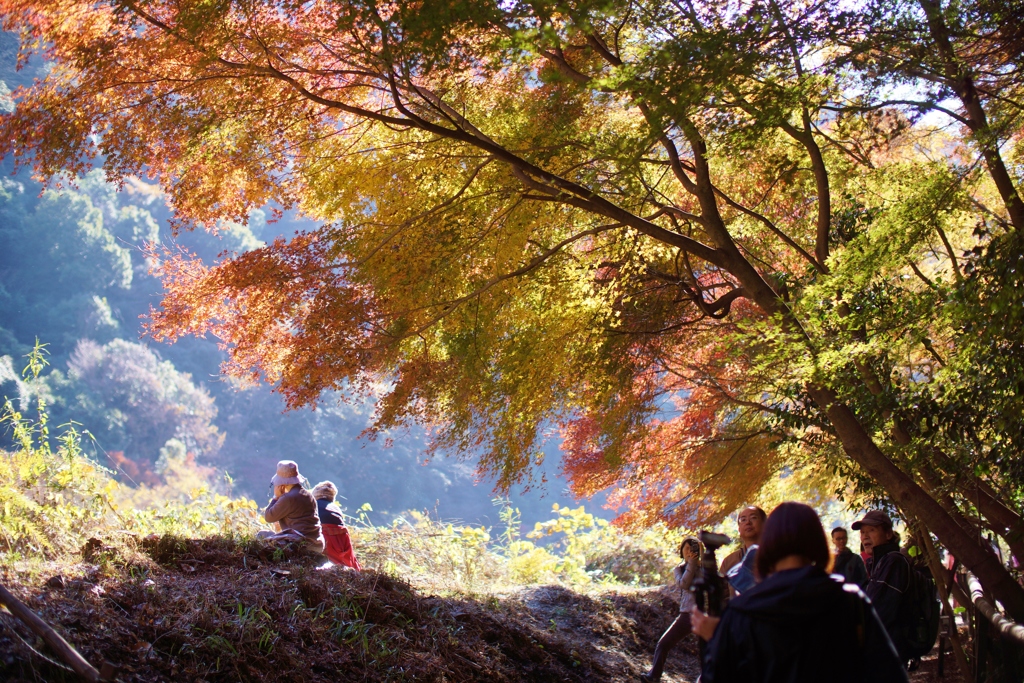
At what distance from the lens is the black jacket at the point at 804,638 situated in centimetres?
200

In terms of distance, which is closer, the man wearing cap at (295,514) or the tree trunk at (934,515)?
the tree trunk at (934,515)

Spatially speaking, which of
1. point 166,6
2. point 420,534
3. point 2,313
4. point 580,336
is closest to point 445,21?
point 166,6

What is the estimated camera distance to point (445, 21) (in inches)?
181

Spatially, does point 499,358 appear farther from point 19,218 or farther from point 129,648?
point 19,218

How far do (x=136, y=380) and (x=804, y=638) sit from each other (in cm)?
3967

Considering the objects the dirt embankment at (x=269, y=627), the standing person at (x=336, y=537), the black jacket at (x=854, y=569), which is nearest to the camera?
the dirt embankment at (x=269, y=627)

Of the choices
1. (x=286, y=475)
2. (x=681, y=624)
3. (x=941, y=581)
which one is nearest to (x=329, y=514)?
(x=286, y=475)

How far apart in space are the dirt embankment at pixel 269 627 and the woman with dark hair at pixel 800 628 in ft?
8.51

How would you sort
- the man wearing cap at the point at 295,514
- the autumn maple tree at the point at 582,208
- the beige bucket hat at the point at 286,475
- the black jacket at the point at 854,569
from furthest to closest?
the beige bucket hat at the point at 286,475
the man wearing cap at the point at 295,514
the black jacket at the point at 854,569
the autumn maple tree at the point at 582,208

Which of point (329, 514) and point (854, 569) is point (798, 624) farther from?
point (329, 514)

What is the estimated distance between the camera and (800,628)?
6.59 ft

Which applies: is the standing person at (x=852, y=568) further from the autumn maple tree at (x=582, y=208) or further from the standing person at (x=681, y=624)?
the standing person at (x=681, y=624)

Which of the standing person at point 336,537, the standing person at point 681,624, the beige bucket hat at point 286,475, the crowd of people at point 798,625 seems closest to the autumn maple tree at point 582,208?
the beige bucket hat at point 286,475

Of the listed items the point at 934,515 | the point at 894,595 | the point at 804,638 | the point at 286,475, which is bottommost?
the point at 804,638
